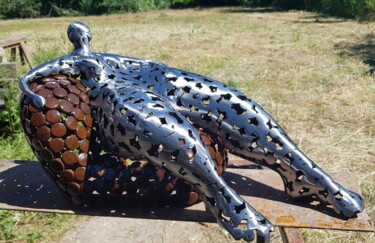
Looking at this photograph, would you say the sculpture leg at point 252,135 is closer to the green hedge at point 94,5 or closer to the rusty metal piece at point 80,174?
the rusty metal piece at point 80,174

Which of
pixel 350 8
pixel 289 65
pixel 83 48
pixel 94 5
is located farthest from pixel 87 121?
pixel 94 5

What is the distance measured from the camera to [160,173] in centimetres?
176

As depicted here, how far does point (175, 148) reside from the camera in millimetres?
1586

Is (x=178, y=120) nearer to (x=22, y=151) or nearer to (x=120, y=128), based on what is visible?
(x=120, y=128)

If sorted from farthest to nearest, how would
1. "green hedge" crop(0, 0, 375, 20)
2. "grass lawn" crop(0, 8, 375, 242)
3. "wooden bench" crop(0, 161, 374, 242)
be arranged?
"green hedge" crop(0, 0, 375, 20) → "grass lawn" crop(0, 8, 375, 242) → "wooden bench" crop(0, 161, 374, 242)

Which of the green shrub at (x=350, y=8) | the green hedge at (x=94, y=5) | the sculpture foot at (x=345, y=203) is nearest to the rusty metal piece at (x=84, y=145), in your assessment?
the sculpture foot at (x=345, y=203)

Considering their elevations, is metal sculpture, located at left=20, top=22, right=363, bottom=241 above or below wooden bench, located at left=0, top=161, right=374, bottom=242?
above

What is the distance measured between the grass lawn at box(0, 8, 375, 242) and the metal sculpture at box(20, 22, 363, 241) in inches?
47.9

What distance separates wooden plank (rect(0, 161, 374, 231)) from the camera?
1.67 m

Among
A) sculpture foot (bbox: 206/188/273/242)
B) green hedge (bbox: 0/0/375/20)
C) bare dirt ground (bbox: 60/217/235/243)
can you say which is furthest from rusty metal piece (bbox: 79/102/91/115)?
green hedge (bbox: 0/0/375/20)

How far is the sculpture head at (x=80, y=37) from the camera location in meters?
1.84

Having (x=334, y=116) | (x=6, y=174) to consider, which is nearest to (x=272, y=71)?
(x=334, y=116)

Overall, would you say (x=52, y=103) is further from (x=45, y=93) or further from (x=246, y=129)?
(x=246, y=129)

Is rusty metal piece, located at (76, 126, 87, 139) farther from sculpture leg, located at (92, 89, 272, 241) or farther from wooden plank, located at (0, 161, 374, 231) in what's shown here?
wooden plank, located at (0, 161, 374, 231)
